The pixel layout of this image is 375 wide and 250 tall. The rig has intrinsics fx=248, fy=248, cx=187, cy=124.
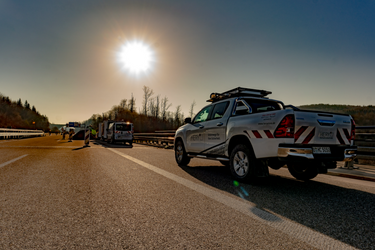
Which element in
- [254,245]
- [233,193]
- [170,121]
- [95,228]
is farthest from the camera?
[170,121]

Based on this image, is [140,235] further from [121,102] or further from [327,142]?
[121,102]

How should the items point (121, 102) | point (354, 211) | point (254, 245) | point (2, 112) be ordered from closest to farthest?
point (254, 245) < point (354, 211) < point (121, 102) < point (2, 112)

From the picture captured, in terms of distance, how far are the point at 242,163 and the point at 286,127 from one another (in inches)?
54.2

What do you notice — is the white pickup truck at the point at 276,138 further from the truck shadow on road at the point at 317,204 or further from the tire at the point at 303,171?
the truck shadow on road at the point at 317,204

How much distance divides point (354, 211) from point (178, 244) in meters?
2.72

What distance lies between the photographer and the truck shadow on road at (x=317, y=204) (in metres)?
2.75

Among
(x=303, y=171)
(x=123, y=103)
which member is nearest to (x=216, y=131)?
(x=303, y=171)

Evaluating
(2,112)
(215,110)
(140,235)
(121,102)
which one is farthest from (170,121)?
(2,112)

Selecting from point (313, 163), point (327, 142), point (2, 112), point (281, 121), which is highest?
point (2, 112)

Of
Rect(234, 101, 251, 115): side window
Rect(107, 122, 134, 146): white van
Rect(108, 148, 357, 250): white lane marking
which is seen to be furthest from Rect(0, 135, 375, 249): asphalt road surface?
Rect(107, 122, 134, 146): white van

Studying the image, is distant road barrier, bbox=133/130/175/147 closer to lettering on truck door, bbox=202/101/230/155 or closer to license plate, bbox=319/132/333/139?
lettering on truck door, bbox=202/101/230/155

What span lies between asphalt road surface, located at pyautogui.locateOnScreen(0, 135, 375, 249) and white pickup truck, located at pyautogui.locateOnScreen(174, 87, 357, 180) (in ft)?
1.76

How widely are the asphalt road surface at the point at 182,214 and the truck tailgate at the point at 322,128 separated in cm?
99

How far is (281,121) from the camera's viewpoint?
4.58 m
